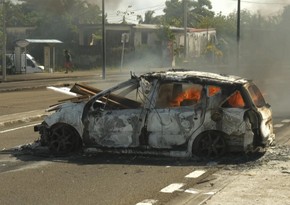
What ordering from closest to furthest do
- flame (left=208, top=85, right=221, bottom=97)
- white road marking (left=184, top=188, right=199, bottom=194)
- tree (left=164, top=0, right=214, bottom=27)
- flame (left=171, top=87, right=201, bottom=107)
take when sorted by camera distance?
1. white road marking (left=184, top=188, right=199, bottom=194)
2. flame (left=208, top=85, right=221, bottom=97)
3. flame (left=171, top=87, right=201, bottom=107)
4. tree (left=164, top=0, right=214, bottom=27)

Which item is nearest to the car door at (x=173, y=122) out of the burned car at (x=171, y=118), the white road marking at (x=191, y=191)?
the burned car at (x=171, y=118)

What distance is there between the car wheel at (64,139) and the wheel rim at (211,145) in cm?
194

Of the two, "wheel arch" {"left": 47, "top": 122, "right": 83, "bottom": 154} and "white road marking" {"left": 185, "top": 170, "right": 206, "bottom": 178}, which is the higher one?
"wheel arch" {"left": 47, "top": 122, "right": 83, "bottom": 154}

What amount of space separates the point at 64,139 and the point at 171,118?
5.92 feet

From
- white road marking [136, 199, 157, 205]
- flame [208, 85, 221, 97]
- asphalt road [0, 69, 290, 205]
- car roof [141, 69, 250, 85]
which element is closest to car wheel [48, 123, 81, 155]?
asphalt road [0, 69, 290, 205]

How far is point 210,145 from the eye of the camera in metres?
8.23

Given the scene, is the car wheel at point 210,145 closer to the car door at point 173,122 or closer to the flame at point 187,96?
the car door at point 173,122

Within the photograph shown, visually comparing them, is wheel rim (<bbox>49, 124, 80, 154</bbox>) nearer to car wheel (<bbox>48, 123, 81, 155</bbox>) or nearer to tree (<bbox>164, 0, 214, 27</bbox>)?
car wheel (<bbox>48, 123, 81, 155</bbox>)

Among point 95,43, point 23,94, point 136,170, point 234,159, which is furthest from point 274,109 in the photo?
point 95,43

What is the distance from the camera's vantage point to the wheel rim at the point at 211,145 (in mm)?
8227

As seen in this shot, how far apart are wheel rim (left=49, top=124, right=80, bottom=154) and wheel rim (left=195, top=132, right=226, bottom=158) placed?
197 cm

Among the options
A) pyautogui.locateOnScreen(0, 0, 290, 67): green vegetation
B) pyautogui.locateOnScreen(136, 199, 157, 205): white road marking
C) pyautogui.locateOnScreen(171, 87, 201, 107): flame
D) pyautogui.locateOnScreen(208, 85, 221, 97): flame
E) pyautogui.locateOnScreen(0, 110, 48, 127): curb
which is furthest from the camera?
pyautogui.locateOnScreen(0, 0, 290, 67): green vegetation

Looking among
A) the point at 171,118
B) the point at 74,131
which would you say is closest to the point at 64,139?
the point at 74,131

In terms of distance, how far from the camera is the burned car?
8.21 metres
